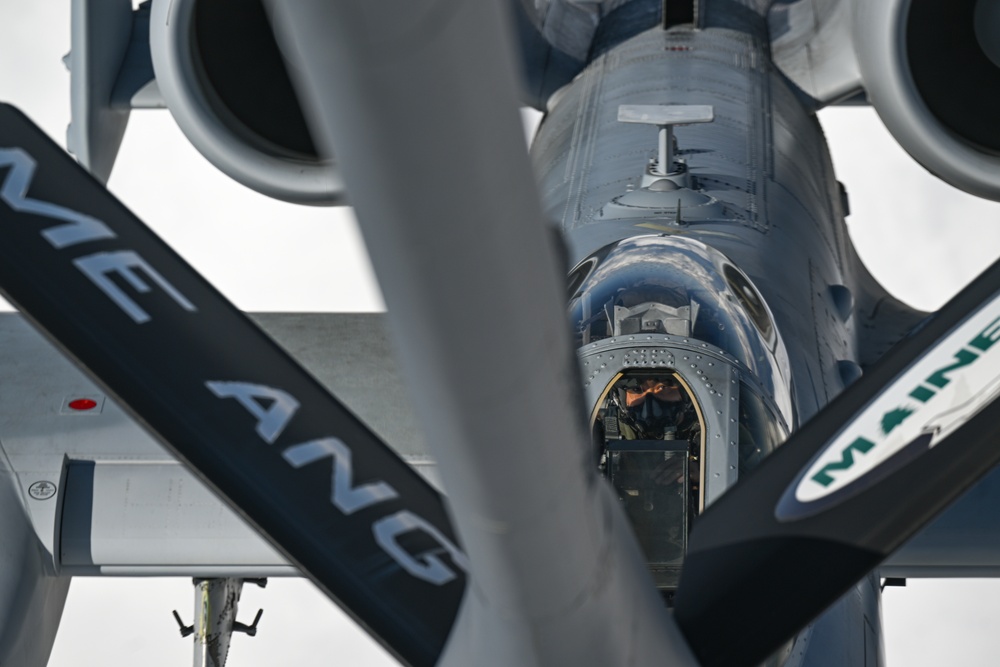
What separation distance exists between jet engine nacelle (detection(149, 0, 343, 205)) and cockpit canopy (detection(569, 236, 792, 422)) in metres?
1.89

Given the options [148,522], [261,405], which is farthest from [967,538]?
[261,405]

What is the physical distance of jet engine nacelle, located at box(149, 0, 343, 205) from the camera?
6.91 metres

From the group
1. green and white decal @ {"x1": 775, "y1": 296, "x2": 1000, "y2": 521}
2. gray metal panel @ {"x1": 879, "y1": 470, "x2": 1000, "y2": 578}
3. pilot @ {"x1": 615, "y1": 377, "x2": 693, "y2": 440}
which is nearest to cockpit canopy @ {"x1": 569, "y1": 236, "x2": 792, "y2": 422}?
pilot @ {"x1": 615, "y1": 377, "x2": 693, "y2": 440}

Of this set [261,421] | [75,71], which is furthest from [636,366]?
[75,71]

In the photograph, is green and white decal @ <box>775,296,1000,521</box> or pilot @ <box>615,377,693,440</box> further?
pilot @ <box>615,377,693,440</box>

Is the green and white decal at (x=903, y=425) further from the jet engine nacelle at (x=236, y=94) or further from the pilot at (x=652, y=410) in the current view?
the jet engine nacelle at (x=236, y=94)

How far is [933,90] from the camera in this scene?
22.7ft

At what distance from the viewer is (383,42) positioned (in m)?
1.30

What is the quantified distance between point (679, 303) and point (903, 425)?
2462mm

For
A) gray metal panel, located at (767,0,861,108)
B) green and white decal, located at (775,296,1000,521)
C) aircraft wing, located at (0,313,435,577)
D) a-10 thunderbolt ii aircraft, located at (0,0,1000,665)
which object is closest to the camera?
a-10 thunderbolt ii aircraft, located at (0,0,1000,665)

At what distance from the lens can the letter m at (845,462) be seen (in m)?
2.79

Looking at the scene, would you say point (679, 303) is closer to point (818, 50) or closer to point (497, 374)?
point (497, 374)

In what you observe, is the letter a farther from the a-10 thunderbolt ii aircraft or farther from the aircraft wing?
the aircraft wing

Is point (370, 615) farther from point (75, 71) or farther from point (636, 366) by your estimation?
point (75, 71)
